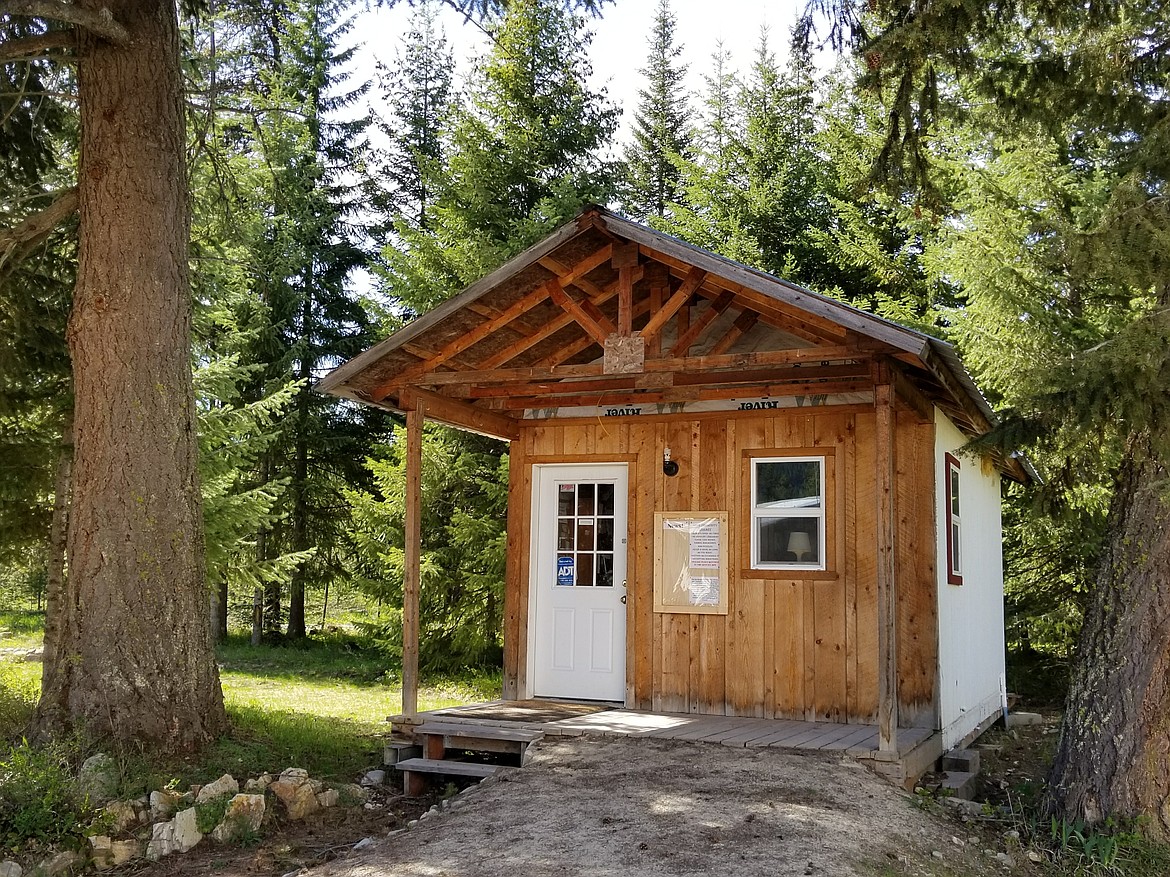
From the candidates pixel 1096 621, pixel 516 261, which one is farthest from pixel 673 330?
pixel 1096 621

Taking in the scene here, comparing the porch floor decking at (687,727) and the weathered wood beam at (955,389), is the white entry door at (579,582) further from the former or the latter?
the weathered wood beam at (955,389)

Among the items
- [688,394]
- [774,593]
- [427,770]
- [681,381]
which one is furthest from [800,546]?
[427,770]

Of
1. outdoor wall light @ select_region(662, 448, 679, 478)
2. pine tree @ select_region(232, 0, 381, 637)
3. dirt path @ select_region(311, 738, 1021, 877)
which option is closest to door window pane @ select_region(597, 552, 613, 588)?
outdoor wall light @ select_region(662, 448, 679, 478)

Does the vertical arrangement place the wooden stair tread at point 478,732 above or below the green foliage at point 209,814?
above

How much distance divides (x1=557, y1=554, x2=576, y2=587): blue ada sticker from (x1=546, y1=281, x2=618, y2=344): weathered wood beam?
2671 mm

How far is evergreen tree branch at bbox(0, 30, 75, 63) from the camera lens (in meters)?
Answer: 8.00

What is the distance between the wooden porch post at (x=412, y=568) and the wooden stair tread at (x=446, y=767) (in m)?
0.45

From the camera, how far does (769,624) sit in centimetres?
933

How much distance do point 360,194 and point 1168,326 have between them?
64.7 feet

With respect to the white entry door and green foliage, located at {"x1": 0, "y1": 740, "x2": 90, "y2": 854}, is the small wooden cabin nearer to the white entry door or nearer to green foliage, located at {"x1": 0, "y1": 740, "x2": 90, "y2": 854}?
the white entry door

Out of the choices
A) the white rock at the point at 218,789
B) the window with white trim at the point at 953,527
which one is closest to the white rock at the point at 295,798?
the white rock at the point at 218,789

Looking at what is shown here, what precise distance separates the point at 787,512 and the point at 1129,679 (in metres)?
3.48

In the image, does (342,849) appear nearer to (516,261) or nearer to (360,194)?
(516,261)

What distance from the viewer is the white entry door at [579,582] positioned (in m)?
10.0
